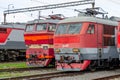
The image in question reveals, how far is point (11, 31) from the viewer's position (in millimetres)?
31719

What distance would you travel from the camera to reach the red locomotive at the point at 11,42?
3122cm

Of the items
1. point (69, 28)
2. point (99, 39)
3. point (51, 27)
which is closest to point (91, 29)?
point (99, 39)

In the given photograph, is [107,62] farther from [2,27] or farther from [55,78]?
[2,27]

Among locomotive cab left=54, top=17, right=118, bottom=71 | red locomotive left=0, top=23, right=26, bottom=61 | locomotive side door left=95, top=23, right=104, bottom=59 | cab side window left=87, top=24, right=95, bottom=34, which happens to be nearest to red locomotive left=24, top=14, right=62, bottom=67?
locomotive cab left=54, top=17, right=118, bottom=71

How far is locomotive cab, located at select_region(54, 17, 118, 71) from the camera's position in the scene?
1858cm

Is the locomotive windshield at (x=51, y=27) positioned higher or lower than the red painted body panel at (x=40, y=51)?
higher

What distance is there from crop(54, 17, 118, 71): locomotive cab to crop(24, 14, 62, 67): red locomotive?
1.80m

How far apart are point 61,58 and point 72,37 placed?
142 cm

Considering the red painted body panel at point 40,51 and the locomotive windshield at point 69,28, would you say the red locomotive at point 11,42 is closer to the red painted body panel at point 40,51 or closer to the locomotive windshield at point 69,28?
the red painted body panel at point 40,51

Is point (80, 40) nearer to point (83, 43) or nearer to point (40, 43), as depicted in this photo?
point (83, 43)

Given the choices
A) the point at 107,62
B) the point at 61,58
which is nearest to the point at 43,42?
the point at 61,58

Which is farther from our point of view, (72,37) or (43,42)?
(43,42)

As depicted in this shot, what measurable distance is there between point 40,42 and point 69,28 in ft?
10.6

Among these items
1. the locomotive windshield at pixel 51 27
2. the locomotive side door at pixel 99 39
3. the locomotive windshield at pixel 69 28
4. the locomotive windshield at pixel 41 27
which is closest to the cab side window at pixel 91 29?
the locomotive side door at pixel 99 39
